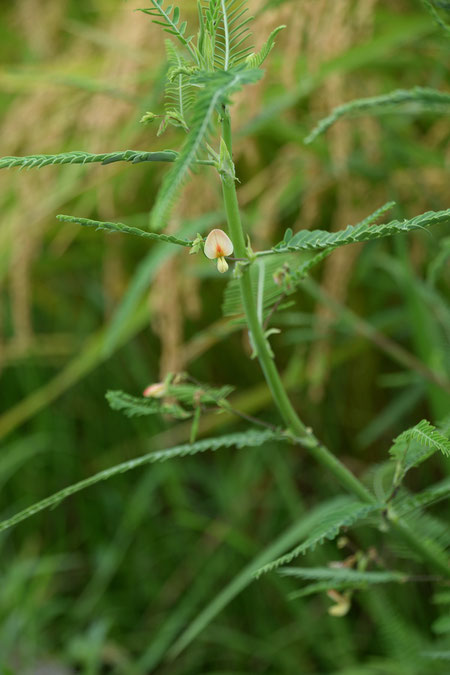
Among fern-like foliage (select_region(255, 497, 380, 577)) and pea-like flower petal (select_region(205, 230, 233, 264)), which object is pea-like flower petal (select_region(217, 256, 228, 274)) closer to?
pea-like flower petal (select_region(205, 230, 233, 264))

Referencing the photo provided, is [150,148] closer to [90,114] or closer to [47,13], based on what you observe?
[90,114]

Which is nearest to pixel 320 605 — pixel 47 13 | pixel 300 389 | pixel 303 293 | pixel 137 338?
pixel 300 389

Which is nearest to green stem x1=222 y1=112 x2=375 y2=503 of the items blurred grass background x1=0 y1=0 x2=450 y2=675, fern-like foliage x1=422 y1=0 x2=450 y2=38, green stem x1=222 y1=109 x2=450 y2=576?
green stem x1=222 y1=109 x2=450 y2=576

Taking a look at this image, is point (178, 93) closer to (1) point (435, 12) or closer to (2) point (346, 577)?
(1) point (435, 12)

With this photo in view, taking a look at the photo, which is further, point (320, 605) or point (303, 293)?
point (303, 293)

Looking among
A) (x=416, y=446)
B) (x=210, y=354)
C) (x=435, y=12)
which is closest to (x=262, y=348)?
(x=416, y=446)

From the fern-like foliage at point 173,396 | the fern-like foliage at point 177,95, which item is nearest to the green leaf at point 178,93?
the fern-like foliage at point 177,95

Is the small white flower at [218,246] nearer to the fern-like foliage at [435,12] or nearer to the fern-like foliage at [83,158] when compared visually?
the fern-like foliage at [83,158]
